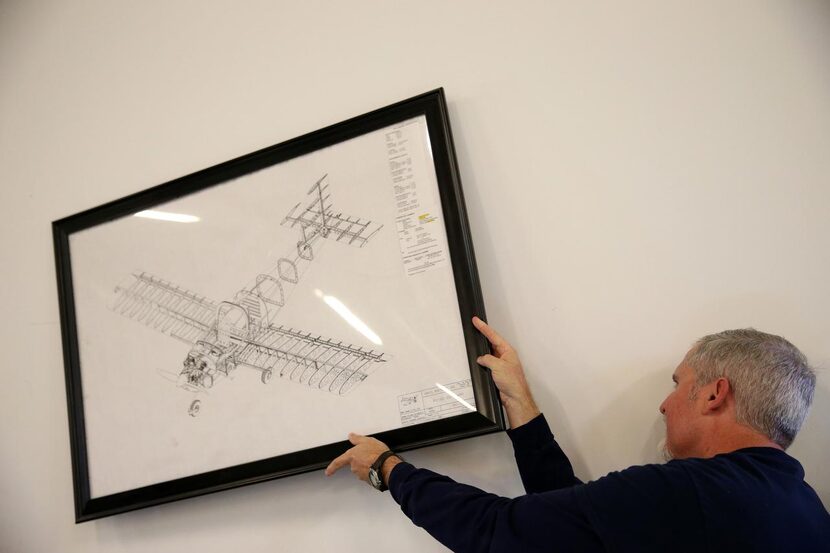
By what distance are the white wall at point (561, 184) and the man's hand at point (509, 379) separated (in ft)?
0.27

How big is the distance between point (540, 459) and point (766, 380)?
0.38 m

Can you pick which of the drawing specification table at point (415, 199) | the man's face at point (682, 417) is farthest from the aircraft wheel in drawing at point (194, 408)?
the man's face at point (682, 417)

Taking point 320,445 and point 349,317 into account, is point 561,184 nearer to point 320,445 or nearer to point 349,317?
point 349,317

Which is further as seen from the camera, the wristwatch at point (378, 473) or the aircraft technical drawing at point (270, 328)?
the aircraft technical drawing at point (270, 328)

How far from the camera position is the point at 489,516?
0.87 metres

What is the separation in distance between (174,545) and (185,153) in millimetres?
970

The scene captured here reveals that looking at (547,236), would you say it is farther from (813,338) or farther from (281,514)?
(281,514)

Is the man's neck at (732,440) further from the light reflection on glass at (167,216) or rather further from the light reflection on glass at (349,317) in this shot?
the light reflection on glass at (167,216)

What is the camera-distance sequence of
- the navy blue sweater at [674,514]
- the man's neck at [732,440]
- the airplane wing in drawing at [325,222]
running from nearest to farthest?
the navy blue sweater at [674,514] → the man's neck at [732,440] → the airplane wing in drawing at [325,222]

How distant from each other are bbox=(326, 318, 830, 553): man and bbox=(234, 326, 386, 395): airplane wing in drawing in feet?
0.65

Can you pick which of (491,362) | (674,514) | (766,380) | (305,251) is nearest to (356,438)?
(491,362)

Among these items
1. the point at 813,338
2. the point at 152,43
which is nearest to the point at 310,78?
the point at 152,43

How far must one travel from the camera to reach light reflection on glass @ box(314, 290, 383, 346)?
3.77 feet

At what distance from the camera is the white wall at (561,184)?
103 cm
